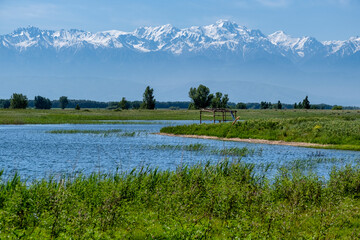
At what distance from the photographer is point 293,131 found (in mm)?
59969

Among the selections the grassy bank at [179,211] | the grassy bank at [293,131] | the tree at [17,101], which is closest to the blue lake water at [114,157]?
→ the grassy bank at [293,131]

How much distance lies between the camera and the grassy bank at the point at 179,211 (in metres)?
12.7

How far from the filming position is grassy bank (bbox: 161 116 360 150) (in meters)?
53.6

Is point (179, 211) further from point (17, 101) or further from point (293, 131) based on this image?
point (17, 101)

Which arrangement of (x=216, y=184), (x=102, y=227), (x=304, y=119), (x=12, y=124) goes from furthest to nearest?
(x=12, y=124), (x=304, y=119), (x=216, y=184), (x=102, y=227)

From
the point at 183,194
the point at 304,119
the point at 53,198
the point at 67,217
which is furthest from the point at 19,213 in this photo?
the point at 304,119

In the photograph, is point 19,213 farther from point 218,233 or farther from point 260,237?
point 260,237

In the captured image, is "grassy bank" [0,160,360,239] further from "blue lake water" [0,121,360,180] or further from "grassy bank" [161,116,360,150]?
"grassy bank" [161,116,360,150]

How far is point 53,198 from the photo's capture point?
15562 millimetres

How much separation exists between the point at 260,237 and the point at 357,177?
1030 centimetres

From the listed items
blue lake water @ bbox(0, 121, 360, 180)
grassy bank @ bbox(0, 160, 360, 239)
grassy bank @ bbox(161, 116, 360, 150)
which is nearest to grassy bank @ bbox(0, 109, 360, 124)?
grassy bank @ bbox(161, 116, 360, 150)

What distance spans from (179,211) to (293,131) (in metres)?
46.9

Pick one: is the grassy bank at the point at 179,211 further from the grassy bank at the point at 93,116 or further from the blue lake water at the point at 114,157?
the grassy bank at the point at 93,116

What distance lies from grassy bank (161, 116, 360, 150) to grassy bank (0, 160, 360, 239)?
110ft
